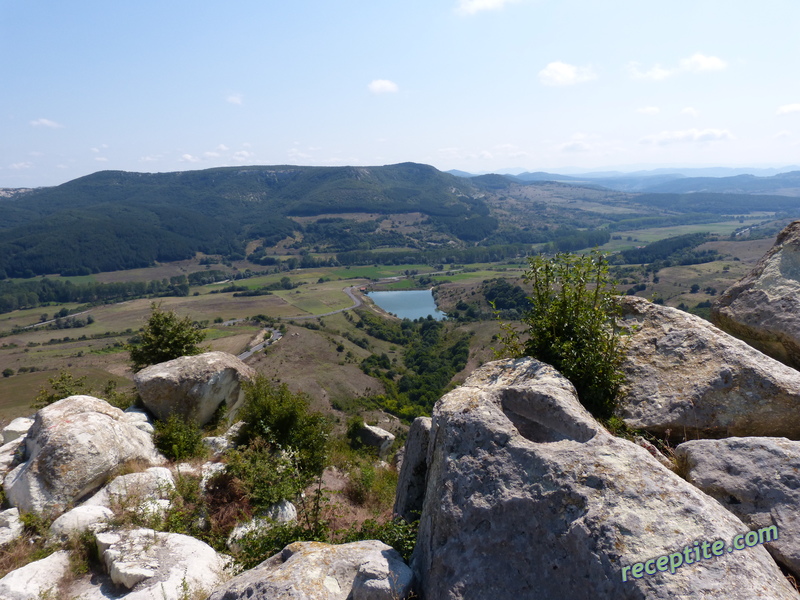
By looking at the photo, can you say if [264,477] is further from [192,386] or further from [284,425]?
[192,386]

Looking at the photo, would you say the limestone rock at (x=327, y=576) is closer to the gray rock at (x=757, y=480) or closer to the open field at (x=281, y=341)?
the gray rock at (x=757, y=480)

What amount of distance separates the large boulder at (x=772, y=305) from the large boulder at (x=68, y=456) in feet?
50.9

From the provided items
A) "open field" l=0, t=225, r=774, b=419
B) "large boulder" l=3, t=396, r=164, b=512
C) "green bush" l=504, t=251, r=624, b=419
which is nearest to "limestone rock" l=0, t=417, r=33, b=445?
"large boulder" l=3, t=396, r=164, b=512

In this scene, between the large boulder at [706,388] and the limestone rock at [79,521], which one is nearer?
the large boulder at [706,388]

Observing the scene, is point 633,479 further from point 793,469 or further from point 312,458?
point 312,458

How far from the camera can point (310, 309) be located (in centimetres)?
17000

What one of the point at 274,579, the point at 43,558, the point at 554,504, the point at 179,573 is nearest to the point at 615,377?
the point at 554,504

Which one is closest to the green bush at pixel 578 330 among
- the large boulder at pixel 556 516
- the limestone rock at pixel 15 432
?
the large boulder at pixel 556 516

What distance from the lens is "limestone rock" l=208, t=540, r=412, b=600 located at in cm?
573

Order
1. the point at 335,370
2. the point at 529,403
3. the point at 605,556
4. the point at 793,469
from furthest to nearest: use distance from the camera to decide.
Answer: the point at 335,370
the point at 529,403
the point at 793,469
the point at 605,556

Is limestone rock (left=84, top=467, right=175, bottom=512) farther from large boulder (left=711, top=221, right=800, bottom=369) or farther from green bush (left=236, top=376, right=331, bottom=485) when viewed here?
large boulder (left=711, top=221, right=800, bottom=369)

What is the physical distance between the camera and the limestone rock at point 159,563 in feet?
23.8

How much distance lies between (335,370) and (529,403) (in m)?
97.0

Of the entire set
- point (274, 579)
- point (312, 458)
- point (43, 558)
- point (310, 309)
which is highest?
point (274, 579)
